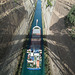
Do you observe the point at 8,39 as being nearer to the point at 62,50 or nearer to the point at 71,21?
the point at 62,50

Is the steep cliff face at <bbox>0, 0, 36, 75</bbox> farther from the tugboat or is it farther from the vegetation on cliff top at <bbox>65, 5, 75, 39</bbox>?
the vegetation on cliff top at <bbox>65, 5, 75, 39</bbox>

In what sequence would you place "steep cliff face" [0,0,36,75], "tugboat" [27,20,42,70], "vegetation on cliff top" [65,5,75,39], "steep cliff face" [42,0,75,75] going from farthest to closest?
"tugboat" [27,20,42,70] < "steep cliff face" [0,0,36,75] < "vegetation on cliff top" [65,5,75,39] < "steep cliff face" [42,0,75,75]

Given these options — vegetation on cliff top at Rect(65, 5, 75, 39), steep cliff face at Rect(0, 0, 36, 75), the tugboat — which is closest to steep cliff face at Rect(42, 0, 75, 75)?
vegetation on cliff top at Rect(65, 5, 75, 39)

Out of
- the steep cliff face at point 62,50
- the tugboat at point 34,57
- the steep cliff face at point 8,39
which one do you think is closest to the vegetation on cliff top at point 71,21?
the steep cliff face at point 62,50

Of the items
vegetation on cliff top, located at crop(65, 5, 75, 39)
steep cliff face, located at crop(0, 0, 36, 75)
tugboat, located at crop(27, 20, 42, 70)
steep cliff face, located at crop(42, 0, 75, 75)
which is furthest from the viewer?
tugboat, located at crop(27, 20, 42, 70)

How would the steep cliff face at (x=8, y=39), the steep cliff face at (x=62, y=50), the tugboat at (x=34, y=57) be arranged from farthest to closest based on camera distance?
the tugboat at (x=34, y=57) < the steep cliff face at (x=8, y=39) < the steep cliff face at (x=62, y=50)

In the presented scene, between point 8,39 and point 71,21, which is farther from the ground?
point 71,21

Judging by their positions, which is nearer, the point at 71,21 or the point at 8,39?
the point at 71,21

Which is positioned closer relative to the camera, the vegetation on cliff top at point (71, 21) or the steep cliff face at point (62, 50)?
the steep cliff face at point (62, 50)

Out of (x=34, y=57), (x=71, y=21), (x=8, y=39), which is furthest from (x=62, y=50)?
(x=8, y=39)

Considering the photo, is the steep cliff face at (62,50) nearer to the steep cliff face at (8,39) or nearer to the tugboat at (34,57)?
the tugboat at (34,57)

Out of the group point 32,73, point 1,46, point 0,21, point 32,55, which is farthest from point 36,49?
point 0,21
